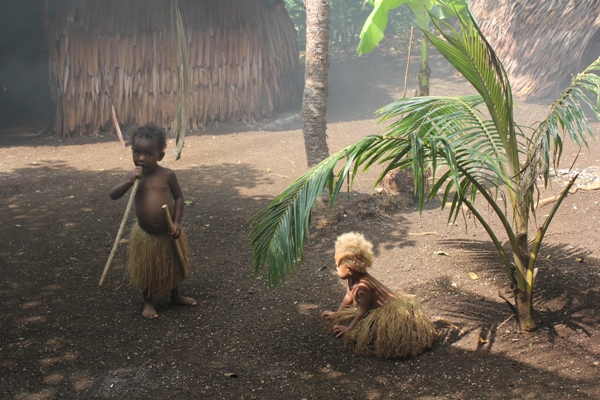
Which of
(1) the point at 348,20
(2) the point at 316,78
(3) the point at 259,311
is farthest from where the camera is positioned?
(1) the point at 348,20

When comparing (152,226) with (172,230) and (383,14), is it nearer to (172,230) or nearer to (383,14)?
(172,230)

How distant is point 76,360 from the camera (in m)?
3.34

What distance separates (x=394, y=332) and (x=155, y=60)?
8.15m

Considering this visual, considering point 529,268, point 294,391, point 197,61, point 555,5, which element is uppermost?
point 555,5

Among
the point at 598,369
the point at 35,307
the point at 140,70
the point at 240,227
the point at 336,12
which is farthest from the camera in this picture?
the point at 336,12

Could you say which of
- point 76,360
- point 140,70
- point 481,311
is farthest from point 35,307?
point 140,70

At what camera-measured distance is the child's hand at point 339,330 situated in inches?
141

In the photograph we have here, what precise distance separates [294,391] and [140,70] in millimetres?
8223

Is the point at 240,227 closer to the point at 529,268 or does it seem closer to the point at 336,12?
the point at 529,268

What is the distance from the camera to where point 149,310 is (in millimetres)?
3926

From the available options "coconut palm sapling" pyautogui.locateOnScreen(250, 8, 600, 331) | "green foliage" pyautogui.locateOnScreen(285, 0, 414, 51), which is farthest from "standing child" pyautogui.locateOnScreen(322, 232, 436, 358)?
"green foliage" pyautogui.locateOnScreen(285, 0, 414, 51)

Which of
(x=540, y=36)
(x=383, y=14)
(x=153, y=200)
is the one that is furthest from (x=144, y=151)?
(x=540, y=36)

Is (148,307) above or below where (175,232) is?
below

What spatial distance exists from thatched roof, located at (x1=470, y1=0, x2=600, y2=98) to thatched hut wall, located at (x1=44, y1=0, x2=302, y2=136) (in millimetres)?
4841
